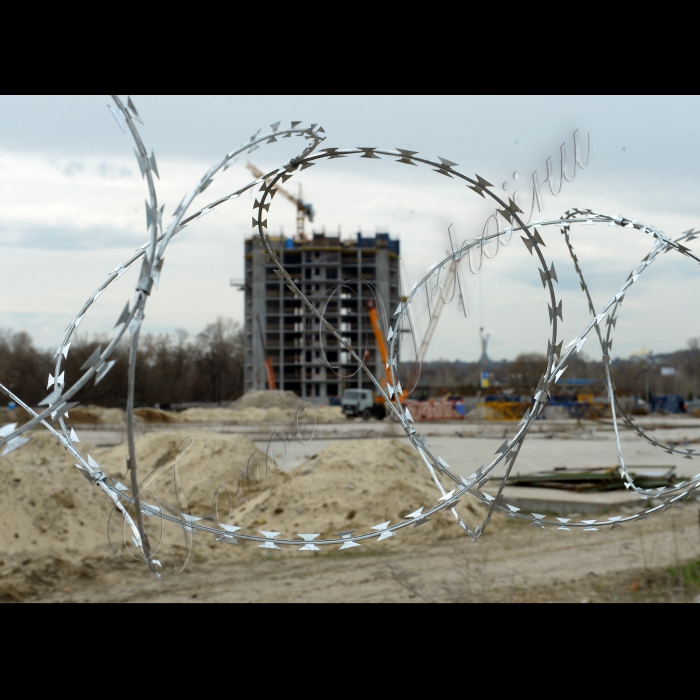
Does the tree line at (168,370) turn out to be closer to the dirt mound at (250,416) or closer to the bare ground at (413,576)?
the dirt mound at (250,416)

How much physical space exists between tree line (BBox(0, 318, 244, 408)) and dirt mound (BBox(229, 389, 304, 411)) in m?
9.51

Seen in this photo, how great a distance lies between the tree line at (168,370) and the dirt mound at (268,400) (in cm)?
951

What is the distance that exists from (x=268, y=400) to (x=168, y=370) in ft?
63.5

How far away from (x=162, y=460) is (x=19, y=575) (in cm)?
976

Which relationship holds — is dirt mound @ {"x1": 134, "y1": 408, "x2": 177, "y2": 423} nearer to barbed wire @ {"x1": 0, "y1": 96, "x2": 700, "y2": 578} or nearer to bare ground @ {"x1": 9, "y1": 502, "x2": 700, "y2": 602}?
bare ground @ {"x1": 9, "y1": 502, "x2": 700, "y2": 602}

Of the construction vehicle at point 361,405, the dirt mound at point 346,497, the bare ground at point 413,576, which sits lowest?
the bare ground at point 413,576

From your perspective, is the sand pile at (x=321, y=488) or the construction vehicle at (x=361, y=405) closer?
the sand pile at (x=321, y=488)

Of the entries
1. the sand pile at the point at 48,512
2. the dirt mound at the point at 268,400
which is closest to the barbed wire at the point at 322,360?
the sand pile at the point at 48,512

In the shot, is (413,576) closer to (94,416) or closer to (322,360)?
(322,360)

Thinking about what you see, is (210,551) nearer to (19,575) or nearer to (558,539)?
(19,575)

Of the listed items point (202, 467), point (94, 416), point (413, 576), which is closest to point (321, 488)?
point (202, 467)

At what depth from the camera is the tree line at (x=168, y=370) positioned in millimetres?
50875

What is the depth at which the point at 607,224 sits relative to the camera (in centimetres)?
659
